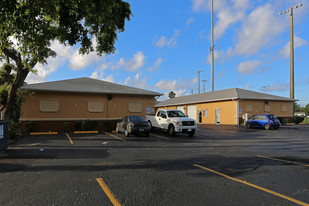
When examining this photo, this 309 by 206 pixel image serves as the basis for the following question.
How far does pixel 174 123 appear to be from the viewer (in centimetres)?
1414

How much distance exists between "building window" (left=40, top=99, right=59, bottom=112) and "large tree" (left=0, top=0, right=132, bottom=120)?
339 cm

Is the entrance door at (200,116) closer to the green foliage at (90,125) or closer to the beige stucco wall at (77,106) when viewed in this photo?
the beige stucco wall at (77,106)

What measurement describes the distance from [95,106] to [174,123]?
900 cm

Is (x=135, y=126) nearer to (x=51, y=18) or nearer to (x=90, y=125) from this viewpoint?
(x=90, y=125)

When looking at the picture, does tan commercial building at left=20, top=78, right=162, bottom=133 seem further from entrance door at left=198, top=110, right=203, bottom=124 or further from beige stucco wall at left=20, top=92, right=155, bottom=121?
entrance door at left=198, top=110, right=203, bottom=124

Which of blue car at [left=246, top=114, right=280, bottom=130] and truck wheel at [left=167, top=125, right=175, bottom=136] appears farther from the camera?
blue car at [left=246, top=114, right=280, bottom=130]

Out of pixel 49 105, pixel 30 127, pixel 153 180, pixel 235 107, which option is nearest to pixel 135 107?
pixel 49 105

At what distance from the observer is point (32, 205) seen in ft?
11.7

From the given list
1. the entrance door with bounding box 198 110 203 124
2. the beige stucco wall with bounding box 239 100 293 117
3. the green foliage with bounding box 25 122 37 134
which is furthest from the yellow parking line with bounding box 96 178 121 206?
the entrance door with bounding box 198 110 203 124

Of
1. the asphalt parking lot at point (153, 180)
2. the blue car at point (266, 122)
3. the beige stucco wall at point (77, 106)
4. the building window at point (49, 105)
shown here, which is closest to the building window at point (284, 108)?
the blue car at point (266, 122)

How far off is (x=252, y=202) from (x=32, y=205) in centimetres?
424

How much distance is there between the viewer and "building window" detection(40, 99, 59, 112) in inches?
677

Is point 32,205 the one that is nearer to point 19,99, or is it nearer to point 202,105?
point 19,99

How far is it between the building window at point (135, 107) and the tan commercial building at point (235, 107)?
1318 cm
